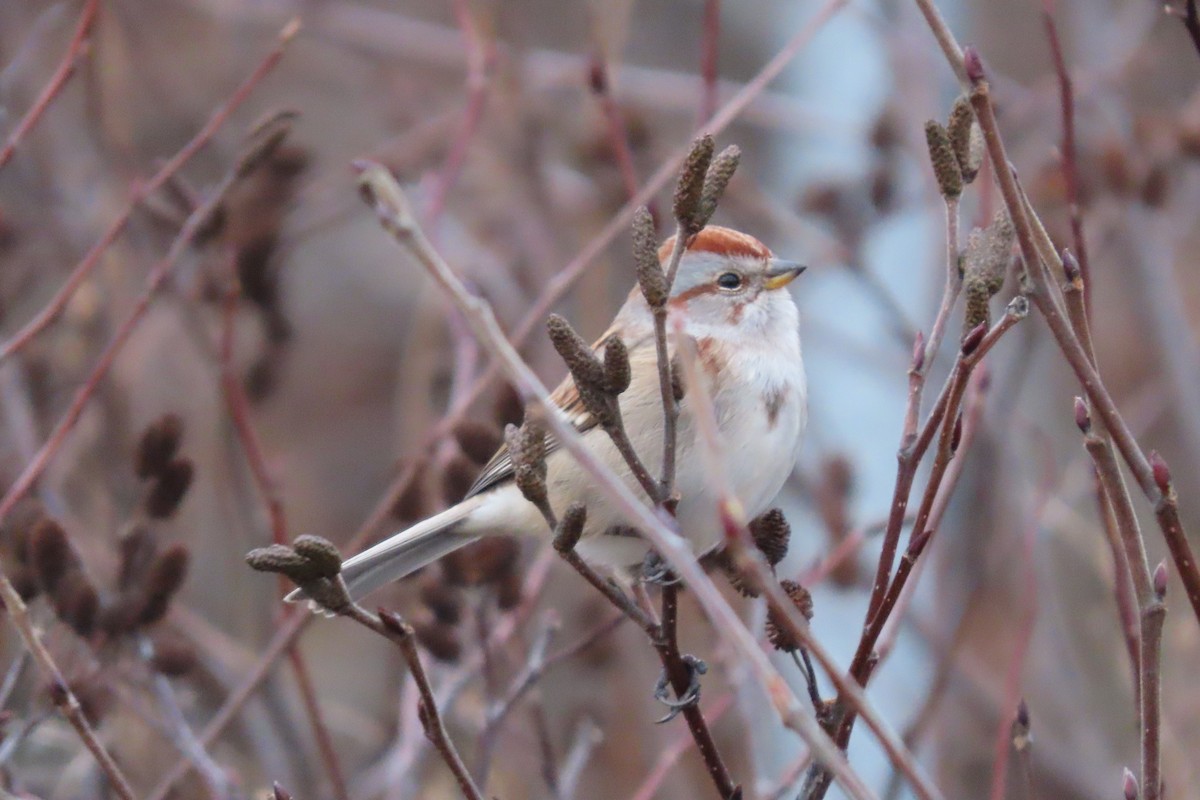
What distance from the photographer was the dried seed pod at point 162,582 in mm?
2602

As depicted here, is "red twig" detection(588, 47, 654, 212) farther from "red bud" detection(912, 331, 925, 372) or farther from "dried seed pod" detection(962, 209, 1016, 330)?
"dried seed pod" detection(962, 209, 1016, 330)

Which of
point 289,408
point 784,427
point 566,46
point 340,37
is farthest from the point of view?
point 566,46

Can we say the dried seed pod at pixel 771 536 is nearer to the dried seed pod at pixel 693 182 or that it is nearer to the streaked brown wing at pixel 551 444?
the dried seed pod at pixel 693 182

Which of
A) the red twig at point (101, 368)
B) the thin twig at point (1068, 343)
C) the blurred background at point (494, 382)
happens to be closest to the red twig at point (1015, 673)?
the blurred background at point (494, 382)

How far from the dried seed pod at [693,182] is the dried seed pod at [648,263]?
39 millimetres

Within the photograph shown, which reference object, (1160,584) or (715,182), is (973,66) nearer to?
(715,182)

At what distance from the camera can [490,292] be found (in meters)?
4.60

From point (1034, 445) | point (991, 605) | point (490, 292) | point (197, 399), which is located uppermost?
point (1034, 445)

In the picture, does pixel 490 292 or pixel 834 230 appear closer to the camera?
pixel 834 230

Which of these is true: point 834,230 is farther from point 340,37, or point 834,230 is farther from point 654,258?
point 654,258

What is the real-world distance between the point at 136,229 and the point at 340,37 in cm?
122

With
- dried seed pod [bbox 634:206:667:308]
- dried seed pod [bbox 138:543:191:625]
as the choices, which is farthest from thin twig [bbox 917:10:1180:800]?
dried seed pod [bbox 138:543:191:625]

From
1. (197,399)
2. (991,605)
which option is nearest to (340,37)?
(197,399)

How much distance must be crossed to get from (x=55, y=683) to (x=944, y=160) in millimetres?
1372
